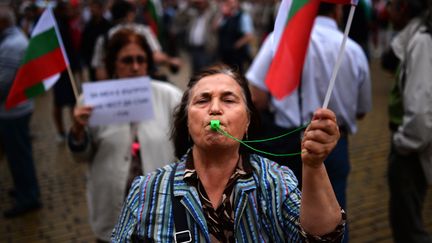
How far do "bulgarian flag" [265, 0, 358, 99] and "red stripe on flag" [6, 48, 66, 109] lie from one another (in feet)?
4.70

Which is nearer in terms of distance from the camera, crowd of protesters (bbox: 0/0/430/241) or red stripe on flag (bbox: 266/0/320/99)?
red stripe on flag (bbox: 266/0/320/99)

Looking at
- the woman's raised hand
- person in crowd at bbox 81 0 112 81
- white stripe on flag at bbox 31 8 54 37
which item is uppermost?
person in crowd at bbox 81 0 112 81

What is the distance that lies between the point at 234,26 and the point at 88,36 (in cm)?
277

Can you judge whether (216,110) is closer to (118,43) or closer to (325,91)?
(325,91)

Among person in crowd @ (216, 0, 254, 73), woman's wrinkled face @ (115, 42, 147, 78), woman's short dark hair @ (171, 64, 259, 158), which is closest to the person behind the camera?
woman's short dark hair @ (171, 64, 259, 158)

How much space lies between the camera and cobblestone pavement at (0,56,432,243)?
170 inches

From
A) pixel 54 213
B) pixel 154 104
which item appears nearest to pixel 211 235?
pixel 154 104

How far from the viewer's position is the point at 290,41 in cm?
200

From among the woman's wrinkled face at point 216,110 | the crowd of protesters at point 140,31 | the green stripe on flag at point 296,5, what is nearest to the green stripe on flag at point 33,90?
the crowd of protesters at point 140,31

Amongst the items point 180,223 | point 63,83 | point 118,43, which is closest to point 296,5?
point 180,223

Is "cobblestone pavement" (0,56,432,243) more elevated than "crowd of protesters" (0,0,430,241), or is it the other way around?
"crowd of protesters" (0,0,430,241)

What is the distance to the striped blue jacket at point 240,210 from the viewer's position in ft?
5.24

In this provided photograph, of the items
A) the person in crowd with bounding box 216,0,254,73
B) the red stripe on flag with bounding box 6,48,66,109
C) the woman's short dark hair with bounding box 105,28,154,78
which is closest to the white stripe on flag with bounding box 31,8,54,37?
the red stripe on flag with bounding box 6,48,66,109

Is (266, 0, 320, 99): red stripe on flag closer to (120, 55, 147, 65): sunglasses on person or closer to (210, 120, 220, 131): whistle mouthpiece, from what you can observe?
(210, 120, 220, 131): whistle mouthpiece
